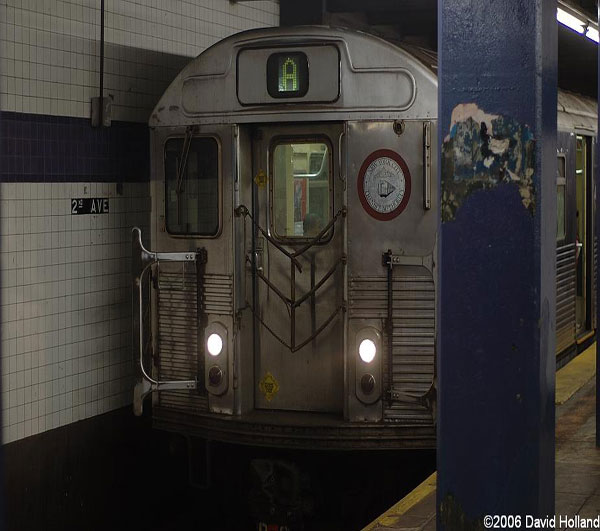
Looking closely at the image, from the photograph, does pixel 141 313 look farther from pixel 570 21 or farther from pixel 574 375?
pixel 574 375

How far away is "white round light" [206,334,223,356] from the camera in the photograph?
22.0ft

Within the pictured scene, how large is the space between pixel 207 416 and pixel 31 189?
76.4 inches

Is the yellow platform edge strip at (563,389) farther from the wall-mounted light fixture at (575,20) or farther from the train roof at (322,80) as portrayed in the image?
the wall-mounted light fixture at (575,20)

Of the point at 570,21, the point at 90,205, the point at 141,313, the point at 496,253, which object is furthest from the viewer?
the point at 570,21

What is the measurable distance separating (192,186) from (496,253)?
3.58 metres

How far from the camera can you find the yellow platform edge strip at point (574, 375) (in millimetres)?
8203

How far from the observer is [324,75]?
648 centimetres

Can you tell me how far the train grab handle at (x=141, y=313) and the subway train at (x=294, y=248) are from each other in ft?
0.04

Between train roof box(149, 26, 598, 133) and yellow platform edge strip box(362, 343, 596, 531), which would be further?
train roof box(149, 26, 598, 133)

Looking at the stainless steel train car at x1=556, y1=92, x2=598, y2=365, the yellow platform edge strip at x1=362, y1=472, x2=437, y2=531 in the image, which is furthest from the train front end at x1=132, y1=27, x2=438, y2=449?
the stainless steel train car at x1=556, y1=92, x2=598, y2=365

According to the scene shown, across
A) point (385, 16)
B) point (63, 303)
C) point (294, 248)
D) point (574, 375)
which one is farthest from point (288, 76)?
point (385, 16)

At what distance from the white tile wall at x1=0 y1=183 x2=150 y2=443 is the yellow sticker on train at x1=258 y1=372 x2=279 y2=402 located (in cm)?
141

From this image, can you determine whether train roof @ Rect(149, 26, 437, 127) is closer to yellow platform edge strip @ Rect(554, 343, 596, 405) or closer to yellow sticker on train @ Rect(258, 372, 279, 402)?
yellow sticker on train @ Rect(258, 372, 279, 402)

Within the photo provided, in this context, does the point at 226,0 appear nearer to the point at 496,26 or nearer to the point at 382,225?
the point at 382,225
